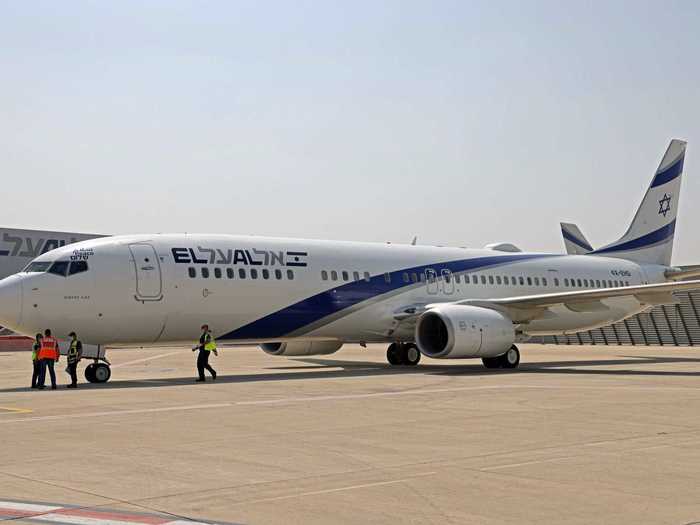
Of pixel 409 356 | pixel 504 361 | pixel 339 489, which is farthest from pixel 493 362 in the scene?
pixel 339 489

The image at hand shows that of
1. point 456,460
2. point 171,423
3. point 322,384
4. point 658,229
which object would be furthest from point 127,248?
point 658,229

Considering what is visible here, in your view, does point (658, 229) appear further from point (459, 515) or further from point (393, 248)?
point (459, 515)

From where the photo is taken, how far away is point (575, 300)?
28.3 metres

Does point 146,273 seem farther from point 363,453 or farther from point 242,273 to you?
point 363,453

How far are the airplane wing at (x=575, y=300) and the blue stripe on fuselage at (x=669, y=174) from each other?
268 inches

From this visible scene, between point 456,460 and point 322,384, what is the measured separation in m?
11.5

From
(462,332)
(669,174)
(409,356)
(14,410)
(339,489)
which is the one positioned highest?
(669,174)

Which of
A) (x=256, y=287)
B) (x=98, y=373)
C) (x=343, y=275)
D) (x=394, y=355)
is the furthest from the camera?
(x=394, y=355)

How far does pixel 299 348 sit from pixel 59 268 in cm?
972

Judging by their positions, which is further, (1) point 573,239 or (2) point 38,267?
(1) point 573,239

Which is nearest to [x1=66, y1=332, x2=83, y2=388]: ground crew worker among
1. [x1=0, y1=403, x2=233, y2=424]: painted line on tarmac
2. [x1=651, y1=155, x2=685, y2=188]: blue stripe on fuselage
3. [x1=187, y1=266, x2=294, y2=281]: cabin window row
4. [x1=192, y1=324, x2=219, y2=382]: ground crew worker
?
[x1=192, y1=324, x2=219, y2=382]: ground crew worker

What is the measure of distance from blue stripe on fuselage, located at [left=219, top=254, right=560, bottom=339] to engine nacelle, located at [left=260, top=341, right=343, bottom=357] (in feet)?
8.91

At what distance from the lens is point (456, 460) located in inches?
383

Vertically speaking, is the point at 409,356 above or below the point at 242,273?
below
